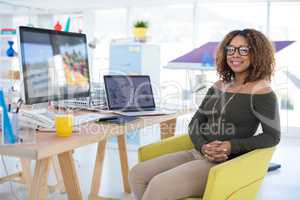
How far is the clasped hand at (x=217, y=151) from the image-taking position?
1872 millimetres

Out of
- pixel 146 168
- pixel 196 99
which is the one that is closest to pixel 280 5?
pixel 196 99

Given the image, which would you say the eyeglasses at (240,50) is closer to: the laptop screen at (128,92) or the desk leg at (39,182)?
the laptop screen at (128,92)

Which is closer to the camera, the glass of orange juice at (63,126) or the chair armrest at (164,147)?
the glass of orange juice at (63,126)

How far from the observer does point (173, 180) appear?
1.81 meters

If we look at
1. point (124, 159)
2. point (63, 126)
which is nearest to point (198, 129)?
point (63, 126)

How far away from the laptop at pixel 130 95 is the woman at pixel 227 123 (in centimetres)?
43

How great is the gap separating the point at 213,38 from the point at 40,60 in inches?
197

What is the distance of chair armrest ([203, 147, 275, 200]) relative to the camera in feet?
5.54

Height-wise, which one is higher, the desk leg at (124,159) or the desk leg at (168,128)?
the desk leg at (168,128)

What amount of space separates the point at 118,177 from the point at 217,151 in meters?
1.87

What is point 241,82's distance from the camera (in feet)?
6.81

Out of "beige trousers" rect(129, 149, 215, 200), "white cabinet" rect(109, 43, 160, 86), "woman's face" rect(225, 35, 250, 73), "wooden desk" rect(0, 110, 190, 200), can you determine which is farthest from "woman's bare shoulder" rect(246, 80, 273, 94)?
"white cabinet" rect(109, 43, 160, 86)

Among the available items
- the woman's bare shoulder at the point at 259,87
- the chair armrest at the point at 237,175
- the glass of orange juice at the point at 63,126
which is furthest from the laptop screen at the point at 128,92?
the chair armrest at the point at 237,175

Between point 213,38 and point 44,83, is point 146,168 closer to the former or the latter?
point 44,83
